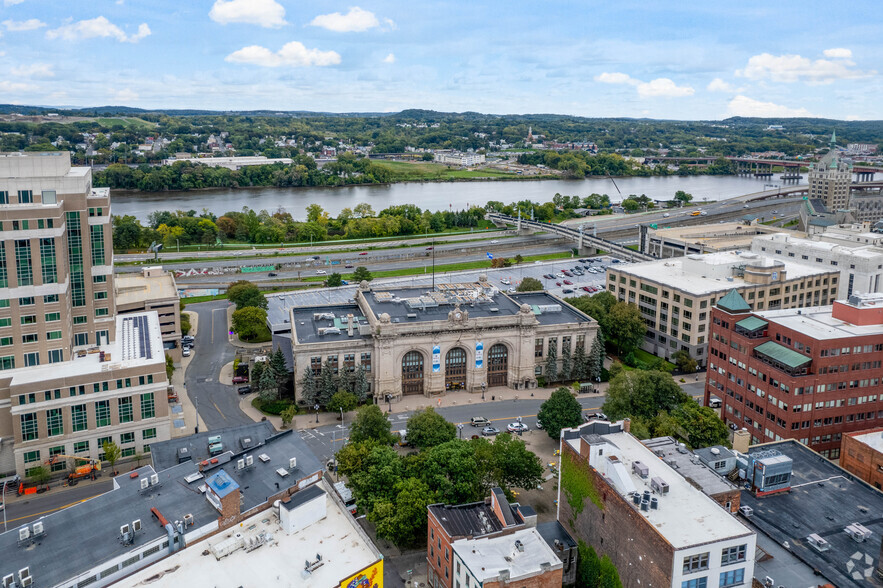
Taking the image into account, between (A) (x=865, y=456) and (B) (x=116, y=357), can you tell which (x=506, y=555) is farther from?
(B) (x=116, y=357)

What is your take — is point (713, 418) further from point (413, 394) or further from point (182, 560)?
point (182, 560)

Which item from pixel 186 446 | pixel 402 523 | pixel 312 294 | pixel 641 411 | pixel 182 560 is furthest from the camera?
pixel 312 294

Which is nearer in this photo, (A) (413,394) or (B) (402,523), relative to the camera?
(B) (402,523)

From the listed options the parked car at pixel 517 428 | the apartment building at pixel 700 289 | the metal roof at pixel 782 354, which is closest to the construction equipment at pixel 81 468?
the parked car at pixel 517 428

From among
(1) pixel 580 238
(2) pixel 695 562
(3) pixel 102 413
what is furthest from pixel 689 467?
(1) pixel 580 238

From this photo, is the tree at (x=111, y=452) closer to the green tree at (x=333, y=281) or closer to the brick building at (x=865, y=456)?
the green tree at (x=333, y=281)

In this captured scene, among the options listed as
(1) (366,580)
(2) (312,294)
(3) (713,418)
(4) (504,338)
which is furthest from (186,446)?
(2) (312,294)

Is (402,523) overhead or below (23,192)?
below
